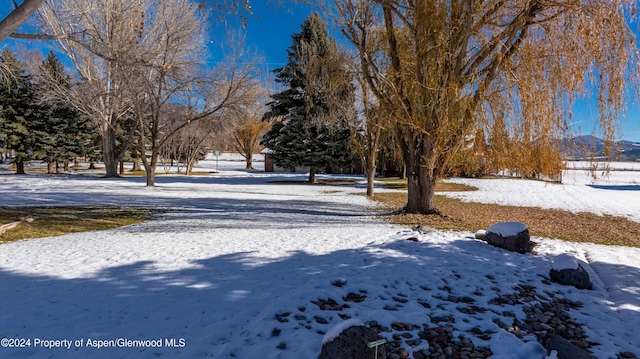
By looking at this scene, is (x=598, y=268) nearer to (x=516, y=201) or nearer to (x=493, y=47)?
(x=493, y=47)

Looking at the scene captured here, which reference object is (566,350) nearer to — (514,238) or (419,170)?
(514,238)

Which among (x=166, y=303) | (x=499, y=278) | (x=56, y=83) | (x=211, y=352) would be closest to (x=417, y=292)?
(x=499, y=278)

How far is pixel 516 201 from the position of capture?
52.4 ft

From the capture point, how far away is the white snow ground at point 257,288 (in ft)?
9.37

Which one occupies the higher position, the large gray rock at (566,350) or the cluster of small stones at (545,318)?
the large gray rock at (566,350)

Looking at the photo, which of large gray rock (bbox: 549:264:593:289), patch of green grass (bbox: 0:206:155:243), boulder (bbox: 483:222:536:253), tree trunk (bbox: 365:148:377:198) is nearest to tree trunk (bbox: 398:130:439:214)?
boulder (bbox: 483:222:536:253)

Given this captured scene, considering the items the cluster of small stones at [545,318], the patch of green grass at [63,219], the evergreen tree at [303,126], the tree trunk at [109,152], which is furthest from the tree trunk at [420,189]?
the tree trunk at [109,152]

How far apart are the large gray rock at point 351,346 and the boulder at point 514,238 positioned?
4.73m

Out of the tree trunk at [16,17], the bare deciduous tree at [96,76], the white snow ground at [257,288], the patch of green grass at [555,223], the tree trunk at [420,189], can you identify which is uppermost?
the bare deciduous tree at [96,76]

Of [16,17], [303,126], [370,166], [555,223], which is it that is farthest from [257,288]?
[303,126]

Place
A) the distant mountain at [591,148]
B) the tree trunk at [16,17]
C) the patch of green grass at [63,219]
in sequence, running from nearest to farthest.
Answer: the tree trunk at [16,17] < the distant mountain at [591,148] < the patch of green grass at [63,219]

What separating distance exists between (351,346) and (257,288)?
200cm

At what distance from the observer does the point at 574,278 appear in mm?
4590

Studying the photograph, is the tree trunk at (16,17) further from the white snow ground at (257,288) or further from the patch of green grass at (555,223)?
the patch of green grass at (555,223)
